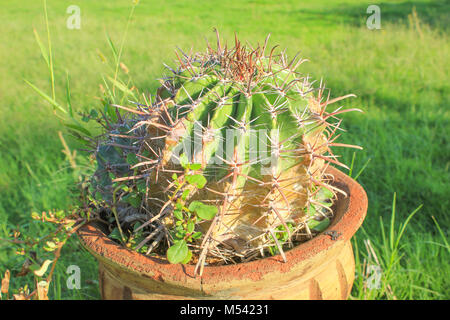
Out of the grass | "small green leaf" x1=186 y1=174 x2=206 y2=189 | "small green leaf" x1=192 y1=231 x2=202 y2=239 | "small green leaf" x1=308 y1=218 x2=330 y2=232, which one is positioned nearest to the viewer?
"small green leaf" x1=186 y1=174 x2=206 y2=189

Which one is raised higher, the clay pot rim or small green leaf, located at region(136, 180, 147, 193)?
small green leaf, located at region(136, 180, 147, 193)

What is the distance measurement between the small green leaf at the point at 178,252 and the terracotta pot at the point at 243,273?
0.03 metres

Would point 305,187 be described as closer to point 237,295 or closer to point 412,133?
point 237,295

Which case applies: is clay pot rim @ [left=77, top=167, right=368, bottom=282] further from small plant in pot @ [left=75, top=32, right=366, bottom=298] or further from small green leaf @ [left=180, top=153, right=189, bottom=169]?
small green leaf @ [left=180, top=153, right=189, bottom=169]

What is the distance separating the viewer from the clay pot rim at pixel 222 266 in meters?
1.07

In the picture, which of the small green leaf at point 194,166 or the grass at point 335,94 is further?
the grass at point 335,94

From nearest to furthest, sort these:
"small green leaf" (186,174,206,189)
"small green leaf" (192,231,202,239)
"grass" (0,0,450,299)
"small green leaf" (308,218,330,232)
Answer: "small green leaf" (186,174,206,189) → "small green leaf" (192,231,202,239) → "small green leaf" (308,218,330,232) → "grass" (0,0,450,299)

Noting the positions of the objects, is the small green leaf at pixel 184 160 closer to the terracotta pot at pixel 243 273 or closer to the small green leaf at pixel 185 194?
the small green leaf at pixel 185 194

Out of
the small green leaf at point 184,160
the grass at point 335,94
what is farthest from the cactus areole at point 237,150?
the grass at point 335,94

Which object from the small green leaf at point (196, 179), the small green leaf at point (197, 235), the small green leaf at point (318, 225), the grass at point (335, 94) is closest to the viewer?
the small green leaf at point (196, 179)

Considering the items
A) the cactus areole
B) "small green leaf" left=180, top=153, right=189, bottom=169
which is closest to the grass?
the cactus areole

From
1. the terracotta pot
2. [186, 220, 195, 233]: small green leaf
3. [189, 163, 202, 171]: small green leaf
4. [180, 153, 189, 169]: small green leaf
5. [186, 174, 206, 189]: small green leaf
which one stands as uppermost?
[180, 153, 189, 169]: small green leaf

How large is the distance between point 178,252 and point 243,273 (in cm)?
18

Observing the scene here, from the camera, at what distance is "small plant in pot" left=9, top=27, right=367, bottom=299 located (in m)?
1.05
